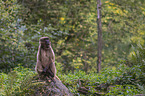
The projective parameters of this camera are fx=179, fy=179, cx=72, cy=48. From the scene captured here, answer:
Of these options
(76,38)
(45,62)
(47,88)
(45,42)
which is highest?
(45,42)

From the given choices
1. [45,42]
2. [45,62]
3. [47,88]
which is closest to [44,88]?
[47,88]

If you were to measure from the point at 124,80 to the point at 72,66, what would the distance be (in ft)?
18.0

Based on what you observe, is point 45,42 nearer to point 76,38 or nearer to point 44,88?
point 44,88

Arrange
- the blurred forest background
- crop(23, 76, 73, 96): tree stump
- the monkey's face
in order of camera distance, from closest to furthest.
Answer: crop(23, 76, 73, 96): tree stump
the monkey's face
the blurred forest background

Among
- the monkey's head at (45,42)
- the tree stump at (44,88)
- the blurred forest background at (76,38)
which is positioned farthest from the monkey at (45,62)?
the blurred forest background at (76,38)

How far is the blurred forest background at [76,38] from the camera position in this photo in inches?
234

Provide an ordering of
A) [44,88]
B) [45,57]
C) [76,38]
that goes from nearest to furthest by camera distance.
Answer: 1. [44,88]
2. [45,57]
3. [76,38]

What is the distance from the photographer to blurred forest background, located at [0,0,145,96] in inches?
234

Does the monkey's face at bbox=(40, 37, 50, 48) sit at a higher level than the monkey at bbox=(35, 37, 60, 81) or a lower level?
higher

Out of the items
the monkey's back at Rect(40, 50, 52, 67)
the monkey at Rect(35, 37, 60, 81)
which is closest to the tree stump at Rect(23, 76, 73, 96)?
the monkey at Rect(35, 37, 60, 81)

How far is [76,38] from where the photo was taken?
11328 millimetres

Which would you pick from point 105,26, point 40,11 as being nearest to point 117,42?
point 105,26

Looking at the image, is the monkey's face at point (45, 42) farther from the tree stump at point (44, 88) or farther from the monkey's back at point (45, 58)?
the tree stump at point (44, 88)

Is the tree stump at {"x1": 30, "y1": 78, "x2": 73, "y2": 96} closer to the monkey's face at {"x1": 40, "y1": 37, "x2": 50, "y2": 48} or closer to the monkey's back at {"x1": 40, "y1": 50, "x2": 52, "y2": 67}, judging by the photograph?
the monkey's back at {"x1": 40, "y1": 50, "x2": 52, "y2": 67}
